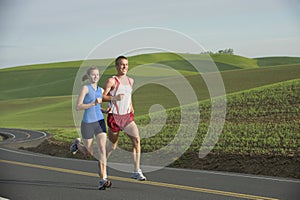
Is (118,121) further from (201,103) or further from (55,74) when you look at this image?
(55,74)

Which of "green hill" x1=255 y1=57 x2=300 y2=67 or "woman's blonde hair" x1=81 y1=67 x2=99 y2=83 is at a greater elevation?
"green hill" x1=255 y1=57 x2=300 y2=67

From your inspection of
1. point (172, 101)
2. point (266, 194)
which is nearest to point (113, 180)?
point (266, 194)

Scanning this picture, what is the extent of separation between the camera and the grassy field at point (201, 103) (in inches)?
615

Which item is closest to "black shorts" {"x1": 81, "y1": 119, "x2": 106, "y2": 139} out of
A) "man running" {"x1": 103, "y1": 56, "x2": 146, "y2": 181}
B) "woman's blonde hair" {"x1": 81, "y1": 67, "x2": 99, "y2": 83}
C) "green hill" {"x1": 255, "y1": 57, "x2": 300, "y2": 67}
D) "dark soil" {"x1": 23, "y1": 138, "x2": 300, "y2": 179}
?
"man running" {"x1": 103, "y1": 56, "x2": 146, "y2": 181}

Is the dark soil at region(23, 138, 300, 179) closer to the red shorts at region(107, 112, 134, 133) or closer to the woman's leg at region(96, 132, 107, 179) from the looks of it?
the woman's leg at region(96, 132, 107, 179)

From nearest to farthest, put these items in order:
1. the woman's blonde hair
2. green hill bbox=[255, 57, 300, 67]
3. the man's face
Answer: the man's face, the woman's blonde hair, green hill bbox=[255, 57, 300, 67]

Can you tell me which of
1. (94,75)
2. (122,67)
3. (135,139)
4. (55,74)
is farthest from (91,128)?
(55,74)

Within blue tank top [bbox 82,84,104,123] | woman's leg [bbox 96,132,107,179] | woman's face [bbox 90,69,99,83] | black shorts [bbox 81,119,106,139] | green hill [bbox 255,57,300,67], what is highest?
green hill [bbox 255,57,300,67]

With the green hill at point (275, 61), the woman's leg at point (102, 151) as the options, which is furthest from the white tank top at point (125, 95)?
the green hill at point (275, 61)

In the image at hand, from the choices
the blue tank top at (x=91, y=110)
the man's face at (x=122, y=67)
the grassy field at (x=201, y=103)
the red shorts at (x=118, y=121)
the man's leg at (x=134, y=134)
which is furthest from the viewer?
the grassy field at (x=201, y=103)

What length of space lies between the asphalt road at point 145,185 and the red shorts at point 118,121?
3.67 feet

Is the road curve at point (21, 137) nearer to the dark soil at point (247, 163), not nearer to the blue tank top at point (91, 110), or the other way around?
the dark soil at point (247, 163)

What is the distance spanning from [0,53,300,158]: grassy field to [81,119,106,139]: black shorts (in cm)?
80

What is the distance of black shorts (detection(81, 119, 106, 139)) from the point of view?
6.44 meters
